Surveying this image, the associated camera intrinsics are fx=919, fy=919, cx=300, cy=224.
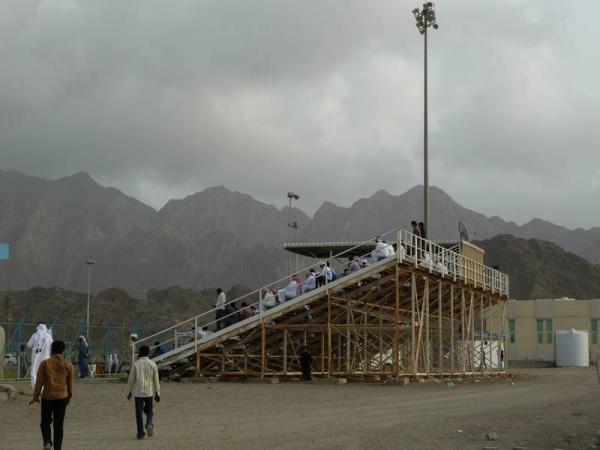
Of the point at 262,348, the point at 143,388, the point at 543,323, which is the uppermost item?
the point at 543,323

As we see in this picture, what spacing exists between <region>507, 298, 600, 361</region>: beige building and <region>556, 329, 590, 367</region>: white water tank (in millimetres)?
Answer: 8291

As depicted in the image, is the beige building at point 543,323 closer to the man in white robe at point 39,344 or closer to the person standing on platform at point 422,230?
the person standing on platform at point 422,230

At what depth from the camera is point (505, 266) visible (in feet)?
527

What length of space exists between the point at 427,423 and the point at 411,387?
12.8 meters

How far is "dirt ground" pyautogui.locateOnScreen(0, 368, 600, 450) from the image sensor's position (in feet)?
45.8

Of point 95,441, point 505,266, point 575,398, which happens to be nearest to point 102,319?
point 505,266

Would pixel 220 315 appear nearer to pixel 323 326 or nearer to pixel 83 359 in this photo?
pixel 323 326

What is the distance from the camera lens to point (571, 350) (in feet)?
224

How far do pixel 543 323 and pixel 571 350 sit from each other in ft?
36.3

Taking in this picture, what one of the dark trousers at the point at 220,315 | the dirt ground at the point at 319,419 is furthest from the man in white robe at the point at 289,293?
the dirt ground at the point at 319,419

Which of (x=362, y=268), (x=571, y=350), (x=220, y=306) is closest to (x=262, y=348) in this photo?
(x=220, y=306)

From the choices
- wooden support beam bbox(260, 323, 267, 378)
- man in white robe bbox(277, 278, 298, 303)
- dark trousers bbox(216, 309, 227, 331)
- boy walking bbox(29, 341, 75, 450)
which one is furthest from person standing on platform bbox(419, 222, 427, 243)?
boy walking bbox(29, 341, 75, 450)

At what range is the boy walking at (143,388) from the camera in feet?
47.2

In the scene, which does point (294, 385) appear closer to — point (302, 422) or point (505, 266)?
point (302, 422)
